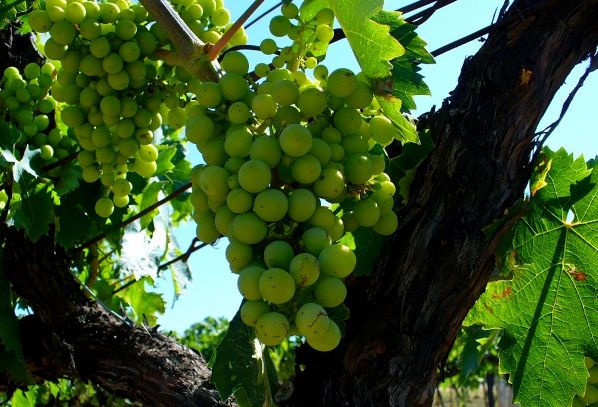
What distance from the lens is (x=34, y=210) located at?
2.00m

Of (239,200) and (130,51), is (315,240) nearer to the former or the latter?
(239,200)

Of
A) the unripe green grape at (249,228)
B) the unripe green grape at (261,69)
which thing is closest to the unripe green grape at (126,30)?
the unripe green grape at (261,69)

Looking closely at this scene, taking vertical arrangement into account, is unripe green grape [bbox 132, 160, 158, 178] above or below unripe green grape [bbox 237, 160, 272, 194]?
above

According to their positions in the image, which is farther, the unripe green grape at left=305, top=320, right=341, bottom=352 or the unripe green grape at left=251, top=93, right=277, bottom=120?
the unripe green grape at left=251, top=93, right=277, bottom=120

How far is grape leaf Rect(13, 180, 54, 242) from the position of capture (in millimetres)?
1962

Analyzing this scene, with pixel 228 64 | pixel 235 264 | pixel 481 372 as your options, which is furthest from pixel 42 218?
pixel 481 372

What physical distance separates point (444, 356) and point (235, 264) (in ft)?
1.75

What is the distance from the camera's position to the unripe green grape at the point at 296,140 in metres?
1.07

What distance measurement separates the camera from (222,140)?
1203mm

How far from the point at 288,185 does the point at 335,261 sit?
0.61 feet

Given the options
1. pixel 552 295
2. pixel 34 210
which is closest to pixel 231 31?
pixel 552 295

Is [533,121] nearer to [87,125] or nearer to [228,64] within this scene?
[228,64]

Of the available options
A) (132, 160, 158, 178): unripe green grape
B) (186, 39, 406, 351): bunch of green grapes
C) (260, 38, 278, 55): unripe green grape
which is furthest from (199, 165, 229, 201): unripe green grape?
(132, 160, 158, 178): unripe green grape

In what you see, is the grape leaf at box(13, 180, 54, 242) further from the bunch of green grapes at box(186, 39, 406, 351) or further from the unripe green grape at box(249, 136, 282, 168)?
the unripe green grape at box(249, 136, 282, 168)
